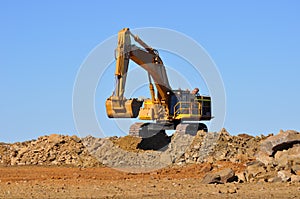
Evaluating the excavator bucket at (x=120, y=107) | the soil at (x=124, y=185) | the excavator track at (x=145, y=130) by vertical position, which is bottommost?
the soil at (x=124, y=185)

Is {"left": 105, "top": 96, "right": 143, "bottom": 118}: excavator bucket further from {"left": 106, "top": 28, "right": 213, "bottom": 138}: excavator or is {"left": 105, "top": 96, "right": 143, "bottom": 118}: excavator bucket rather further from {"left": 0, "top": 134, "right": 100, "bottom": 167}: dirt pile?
{"left": 0, "top": 134, "right": 100, "bottom": 167}: dirt pile

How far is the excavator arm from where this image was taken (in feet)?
97.8

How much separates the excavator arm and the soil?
189 inches

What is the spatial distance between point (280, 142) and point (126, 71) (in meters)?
8.91

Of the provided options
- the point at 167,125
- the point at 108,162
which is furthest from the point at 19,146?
the point at 167,125

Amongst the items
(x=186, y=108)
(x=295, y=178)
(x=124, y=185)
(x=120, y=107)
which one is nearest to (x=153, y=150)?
(x=186, y=108)

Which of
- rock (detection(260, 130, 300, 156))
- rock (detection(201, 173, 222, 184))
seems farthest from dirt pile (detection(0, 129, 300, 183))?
rock (detection(201, 173, 222, 184))

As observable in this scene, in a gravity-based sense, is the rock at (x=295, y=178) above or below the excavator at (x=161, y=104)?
below

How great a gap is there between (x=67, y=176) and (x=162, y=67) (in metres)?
12.3

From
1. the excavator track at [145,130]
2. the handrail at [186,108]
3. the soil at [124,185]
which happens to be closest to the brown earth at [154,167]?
the soil at [124,185]

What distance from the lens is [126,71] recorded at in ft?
98.9

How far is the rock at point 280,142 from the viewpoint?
2533 cm

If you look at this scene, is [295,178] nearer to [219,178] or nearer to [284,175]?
[284,175]

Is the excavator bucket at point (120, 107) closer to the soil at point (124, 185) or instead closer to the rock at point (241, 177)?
the soil at point (124, 185)
